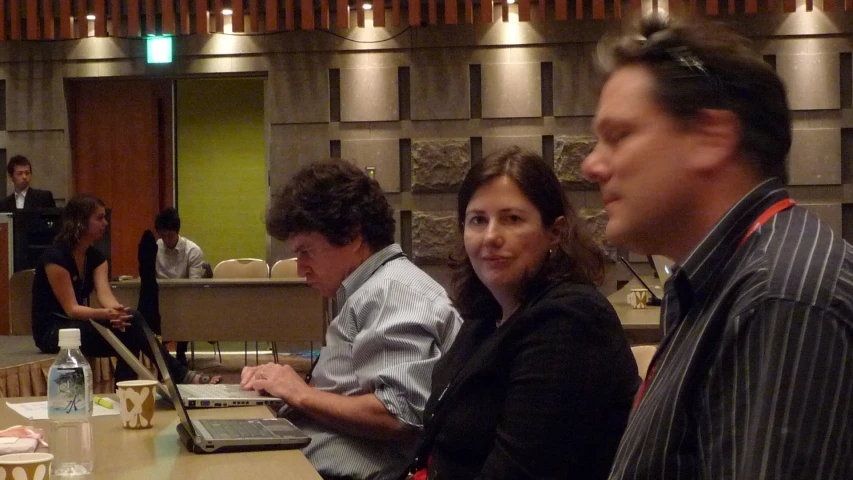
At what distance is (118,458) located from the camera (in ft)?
6.19

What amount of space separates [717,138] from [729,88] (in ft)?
0.16

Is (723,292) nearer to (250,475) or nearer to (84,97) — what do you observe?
(250,475)

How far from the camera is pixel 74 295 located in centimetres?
550

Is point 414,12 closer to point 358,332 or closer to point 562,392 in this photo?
point 358,332

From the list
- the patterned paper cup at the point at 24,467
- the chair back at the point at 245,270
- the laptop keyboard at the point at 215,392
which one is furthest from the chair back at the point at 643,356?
the chair back at the point at 245,270

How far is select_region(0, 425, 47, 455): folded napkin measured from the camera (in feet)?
5.90

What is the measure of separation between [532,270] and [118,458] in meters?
0.90

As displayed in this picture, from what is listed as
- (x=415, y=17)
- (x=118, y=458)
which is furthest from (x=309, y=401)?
(x=415, y=17)

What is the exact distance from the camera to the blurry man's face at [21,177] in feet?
28.3

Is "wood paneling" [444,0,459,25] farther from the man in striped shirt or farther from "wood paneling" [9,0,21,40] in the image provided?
the man in striped shirt

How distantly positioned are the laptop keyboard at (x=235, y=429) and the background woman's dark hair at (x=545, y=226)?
1.65ft

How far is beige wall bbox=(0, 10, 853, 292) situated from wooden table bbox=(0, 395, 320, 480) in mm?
7072

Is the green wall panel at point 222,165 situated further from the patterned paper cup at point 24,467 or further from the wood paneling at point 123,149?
the patterned paper cup at point 24,467

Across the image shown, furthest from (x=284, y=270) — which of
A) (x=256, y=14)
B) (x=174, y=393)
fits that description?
(x=174, y=393)
